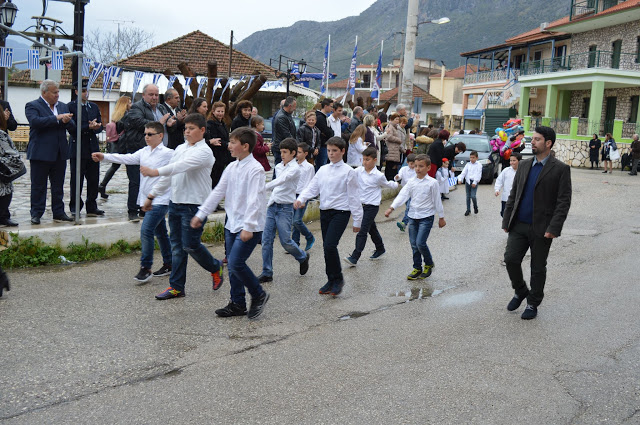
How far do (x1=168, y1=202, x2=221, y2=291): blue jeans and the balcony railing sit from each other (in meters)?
30.9

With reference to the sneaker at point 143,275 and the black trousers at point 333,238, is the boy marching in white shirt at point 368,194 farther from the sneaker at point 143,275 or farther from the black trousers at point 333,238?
the sneaker at point 143,275

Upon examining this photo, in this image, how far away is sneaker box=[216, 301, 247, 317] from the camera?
20.2ft

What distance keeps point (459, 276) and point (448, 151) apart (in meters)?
6.86

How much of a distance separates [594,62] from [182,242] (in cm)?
3352

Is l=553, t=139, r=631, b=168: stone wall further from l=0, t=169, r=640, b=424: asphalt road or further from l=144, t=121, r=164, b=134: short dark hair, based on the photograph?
l=144, t=121, r=164, b=134: short dark hair

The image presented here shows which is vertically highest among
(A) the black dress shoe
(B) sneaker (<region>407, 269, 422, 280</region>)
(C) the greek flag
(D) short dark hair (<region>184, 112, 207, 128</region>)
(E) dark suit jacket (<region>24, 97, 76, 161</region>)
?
(C) the greek flag

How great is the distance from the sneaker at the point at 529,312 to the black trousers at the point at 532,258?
4cm

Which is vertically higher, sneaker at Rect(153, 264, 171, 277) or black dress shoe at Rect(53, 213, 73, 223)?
black dress shoe at Rect(53, 213, 73, 223)

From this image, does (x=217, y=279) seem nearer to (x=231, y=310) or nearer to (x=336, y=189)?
(x=231, y=310)

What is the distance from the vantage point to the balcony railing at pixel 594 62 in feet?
113

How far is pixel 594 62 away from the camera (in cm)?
3462

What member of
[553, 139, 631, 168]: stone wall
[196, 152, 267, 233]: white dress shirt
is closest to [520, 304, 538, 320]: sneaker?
[196, 152, 267, 233]: white dress shirt

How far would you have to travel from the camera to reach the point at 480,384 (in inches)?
182

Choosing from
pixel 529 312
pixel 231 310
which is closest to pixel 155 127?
pixel 231 310
